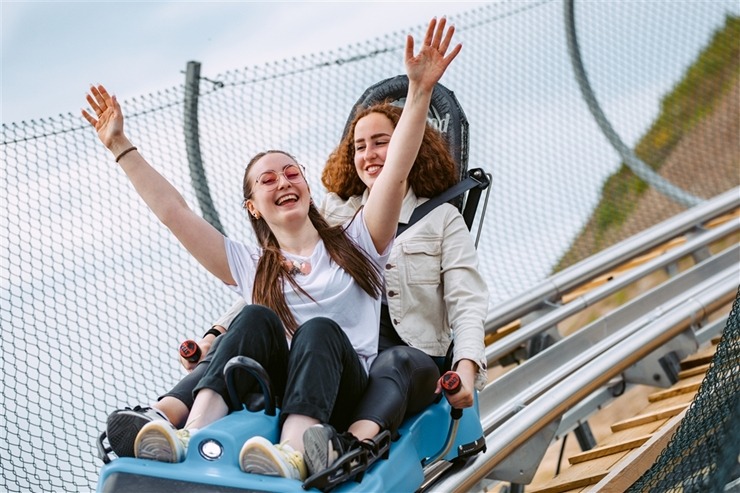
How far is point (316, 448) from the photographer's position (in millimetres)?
2139

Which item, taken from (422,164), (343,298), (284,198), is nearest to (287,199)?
(284,198)

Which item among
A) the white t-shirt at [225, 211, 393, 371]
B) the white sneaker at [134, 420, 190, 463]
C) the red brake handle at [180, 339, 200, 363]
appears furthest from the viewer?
the red brake handle at [180, 339, 200, 363]

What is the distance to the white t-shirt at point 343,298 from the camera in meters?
2.58

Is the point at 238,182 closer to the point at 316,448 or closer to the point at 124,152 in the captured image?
the point at 124,152

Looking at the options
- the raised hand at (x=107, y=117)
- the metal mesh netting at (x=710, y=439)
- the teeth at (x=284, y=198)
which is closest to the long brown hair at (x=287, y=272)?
the teeth at (x=284, y=198)

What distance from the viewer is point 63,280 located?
320 centimetres

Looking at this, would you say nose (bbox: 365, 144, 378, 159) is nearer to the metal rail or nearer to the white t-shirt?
the white t-shirt

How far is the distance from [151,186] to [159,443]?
2.35 feet

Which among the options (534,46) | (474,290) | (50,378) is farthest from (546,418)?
(534,46)

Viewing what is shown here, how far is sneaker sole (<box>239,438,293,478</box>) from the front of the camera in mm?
2092

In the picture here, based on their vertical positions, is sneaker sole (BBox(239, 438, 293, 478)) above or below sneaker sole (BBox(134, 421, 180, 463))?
below

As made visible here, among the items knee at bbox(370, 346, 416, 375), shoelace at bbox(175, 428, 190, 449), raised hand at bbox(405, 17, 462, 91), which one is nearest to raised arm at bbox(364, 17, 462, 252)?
raised hand at bbox(405, 17, 462, 91)

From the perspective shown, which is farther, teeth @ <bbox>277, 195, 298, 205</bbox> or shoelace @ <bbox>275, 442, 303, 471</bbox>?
teeth @ <bbox>277, 195, 298, 205</bbox>

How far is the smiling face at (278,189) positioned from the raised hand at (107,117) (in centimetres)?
34
